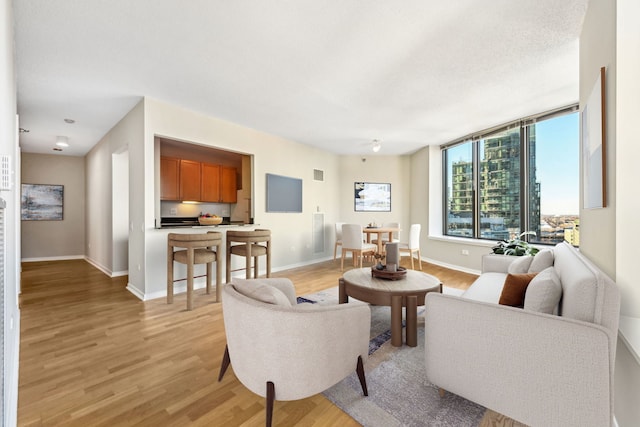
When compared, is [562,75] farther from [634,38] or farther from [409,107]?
[634,38]

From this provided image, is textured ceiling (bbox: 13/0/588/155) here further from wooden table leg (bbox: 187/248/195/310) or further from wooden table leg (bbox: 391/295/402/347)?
wooden table leg (bbox: 391/295/402/347)

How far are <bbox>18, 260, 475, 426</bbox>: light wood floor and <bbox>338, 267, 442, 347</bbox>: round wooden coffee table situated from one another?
0.92 m

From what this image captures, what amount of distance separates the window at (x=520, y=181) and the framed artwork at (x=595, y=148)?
1830mm

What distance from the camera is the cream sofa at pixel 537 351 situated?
1.11 metres

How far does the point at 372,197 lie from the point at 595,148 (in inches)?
202

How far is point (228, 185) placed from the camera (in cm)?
616

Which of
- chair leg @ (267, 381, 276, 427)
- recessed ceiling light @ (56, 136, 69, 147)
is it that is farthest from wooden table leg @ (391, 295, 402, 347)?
recessed ceiling light @ (56, 136, 69, 147)

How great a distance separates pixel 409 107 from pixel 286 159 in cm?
250

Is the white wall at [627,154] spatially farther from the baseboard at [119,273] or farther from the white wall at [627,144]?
the baseboard at [119,273]

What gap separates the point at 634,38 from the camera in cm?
139

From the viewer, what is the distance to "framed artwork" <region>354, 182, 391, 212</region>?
269 inches

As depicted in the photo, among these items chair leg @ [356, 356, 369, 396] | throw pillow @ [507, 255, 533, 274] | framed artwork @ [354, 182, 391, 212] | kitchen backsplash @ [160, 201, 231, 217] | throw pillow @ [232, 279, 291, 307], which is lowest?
chair leg @ [356, 356, 369, 396]

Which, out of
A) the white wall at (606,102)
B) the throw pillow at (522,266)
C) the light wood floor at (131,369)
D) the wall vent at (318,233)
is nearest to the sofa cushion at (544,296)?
the white wall at (606,102)

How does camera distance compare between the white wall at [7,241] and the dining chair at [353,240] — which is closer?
the white wall at [7,241]
